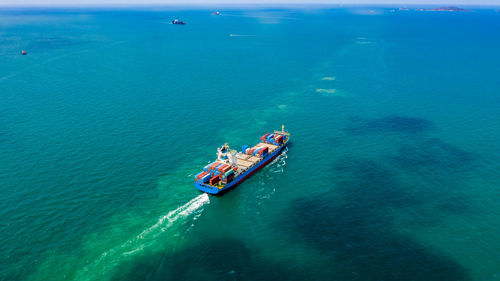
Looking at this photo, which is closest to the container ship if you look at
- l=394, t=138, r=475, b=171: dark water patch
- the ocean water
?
the ocean water

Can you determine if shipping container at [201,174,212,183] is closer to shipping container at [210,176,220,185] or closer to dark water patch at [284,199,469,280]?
shipping container at [210,176,220,185]

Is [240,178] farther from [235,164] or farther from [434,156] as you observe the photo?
[434,156]

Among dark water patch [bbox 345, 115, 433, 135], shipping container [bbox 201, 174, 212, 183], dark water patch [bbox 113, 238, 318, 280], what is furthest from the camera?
dark water patch [bbox 345, 115, 433, 135]

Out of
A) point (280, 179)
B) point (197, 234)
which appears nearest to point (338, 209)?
point (280, 179)

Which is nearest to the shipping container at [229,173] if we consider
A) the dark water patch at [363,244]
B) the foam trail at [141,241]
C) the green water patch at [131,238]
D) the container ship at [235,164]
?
the container ship at [235,164]

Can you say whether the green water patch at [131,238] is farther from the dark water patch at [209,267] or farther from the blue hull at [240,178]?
the dark water patch at [209,267]

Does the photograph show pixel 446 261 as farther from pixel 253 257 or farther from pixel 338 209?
pixel 253 257
